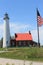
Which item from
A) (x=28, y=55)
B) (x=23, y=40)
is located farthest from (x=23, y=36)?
(x=28, y=55)

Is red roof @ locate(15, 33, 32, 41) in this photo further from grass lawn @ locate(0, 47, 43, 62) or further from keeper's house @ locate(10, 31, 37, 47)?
grass lawn @ locate(0, 47, 43, 62)

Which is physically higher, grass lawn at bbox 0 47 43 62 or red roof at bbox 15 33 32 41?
red roof at bbox 15 33 32 41

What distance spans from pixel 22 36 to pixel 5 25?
1233cm

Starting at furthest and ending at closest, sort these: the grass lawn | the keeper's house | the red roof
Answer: the red roof → the keeper's house → the grass lawn

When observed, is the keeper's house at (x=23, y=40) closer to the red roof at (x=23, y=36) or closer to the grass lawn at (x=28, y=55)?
the red roof at (x=23, y=36)

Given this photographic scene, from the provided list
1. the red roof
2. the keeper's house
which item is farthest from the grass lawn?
the red roof

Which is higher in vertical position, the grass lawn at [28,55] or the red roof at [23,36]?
the red roof at [23,36]

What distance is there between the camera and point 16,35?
96750 mm

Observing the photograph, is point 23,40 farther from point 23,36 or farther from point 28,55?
point 28,55

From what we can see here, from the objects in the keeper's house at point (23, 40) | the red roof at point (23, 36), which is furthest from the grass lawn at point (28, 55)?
the red roof at point (23, 36)

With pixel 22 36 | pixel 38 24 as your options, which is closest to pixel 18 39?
pixel 22 36

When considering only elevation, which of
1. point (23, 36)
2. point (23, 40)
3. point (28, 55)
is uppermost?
point (23, 36)

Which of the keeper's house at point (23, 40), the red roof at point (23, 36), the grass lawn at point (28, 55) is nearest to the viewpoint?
the grass lawn at point (28, 55)

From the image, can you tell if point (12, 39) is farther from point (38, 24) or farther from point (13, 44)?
point (38, 24)
